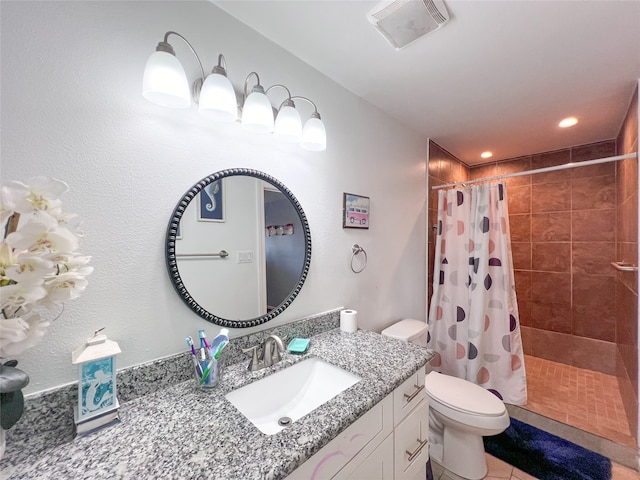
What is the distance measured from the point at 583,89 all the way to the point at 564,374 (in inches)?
94.3

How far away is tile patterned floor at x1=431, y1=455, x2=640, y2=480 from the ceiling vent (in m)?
2.30

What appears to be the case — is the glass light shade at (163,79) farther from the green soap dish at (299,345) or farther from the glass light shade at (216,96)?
the green soap dish at (299,345)

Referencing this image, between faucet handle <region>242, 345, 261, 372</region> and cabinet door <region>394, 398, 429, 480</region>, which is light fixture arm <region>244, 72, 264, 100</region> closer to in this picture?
faucet handle <region>242, 345, 261, 372</region>

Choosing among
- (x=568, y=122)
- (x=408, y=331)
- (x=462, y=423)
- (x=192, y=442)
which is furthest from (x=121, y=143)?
(x=568, y=122)

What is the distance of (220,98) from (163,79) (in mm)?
179

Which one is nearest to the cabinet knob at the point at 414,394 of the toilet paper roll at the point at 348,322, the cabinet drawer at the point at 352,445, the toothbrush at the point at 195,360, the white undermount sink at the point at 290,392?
the cabinet drawer at the point at 352,445

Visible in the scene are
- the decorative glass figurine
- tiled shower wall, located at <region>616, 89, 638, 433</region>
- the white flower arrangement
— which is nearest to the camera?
the white flower arrangement

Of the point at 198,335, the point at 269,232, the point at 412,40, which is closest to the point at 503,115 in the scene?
the point at 412,40

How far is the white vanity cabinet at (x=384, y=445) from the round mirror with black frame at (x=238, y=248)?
566 millimetres

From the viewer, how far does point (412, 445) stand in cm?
111

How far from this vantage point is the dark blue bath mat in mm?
1475

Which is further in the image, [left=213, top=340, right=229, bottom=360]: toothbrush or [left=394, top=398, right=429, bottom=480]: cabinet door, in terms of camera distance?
[left=394, top=398, right=429, bottom=480]: cabinet door

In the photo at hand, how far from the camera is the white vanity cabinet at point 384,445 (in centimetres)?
75

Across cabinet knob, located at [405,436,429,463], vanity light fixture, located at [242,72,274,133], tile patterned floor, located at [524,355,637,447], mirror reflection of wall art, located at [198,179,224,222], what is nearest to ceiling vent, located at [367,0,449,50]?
vanity light fixture, located at [242,72,274,133]
